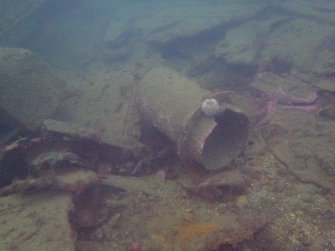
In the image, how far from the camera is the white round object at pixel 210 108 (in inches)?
224

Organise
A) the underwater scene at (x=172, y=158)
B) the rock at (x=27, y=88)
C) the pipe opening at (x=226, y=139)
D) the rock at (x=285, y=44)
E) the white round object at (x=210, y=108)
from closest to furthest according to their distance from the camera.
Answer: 1. the underwater scene at (x=172, y=158)
2. the white round object at (x=210, y=108)
3. the pipe opening at (x=226, y=139)
4. the rock at (x=27, y=88)
5. the rock at (x=285, y=44)

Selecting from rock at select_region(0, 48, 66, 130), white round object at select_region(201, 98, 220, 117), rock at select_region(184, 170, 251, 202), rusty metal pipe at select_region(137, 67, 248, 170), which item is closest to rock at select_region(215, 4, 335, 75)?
rusty metal pipe at select_region(137, 67, 248, 170)

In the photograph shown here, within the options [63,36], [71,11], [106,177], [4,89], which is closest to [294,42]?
[106,177]

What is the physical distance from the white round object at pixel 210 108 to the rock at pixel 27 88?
14.3 ft

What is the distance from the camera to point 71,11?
2127 centimetres

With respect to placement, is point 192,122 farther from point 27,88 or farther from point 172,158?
point 27,88

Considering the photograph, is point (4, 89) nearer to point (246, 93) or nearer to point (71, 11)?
point (246, 93)

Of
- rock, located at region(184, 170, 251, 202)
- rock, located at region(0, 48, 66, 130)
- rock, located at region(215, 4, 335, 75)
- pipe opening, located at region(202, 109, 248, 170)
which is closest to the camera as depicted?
rock, located at region(184, 170, 251, 202)

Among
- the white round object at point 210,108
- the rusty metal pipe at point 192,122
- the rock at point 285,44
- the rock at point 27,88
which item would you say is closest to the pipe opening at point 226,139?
the rusty metal pipe at point 192,122

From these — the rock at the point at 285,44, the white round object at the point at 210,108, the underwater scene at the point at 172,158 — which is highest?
the white round object at the point at 210,108

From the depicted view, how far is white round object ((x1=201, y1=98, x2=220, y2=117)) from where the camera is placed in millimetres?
5680

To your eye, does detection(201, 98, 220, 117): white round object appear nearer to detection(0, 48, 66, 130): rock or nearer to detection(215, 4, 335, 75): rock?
detection(0, 48, 66, 130): rock

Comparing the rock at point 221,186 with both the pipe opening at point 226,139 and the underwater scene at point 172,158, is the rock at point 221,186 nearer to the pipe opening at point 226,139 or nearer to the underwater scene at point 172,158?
the underwater scene at point 172,158

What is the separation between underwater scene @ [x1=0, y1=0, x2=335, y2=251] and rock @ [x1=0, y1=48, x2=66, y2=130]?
0.11 ft
